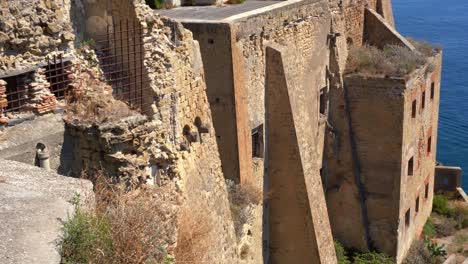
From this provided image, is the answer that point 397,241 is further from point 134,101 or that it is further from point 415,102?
point 134,101

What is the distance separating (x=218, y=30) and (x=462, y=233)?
11554 millimetres

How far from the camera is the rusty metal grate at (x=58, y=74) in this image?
280 inches

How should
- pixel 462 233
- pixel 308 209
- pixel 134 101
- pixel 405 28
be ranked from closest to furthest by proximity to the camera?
pixel 134 101 < pixel 308 209 < pixel 462 233 < pixel 405 28

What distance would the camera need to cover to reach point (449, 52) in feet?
145

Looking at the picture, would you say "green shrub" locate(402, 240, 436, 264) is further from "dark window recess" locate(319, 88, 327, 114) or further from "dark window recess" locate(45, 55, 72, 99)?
"dark window recess" locate(45, 55, 72, 99)

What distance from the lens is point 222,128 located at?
11320 millimetres

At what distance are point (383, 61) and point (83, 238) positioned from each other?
1261 cm

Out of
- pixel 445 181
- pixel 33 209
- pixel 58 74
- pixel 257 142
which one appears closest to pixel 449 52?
pixel 445 181

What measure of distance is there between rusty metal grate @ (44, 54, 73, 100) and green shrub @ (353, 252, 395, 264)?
10.2m

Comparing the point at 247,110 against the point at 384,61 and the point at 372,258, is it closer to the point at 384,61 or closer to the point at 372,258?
the point at 384,61

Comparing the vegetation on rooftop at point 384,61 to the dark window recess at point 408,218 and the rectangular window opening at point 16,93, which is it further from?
the rectangular window opening at point 16,93

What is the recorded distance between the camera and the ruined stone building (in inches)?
275

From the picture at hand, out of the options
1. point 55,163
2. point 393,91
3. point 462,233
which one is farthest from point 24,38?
point 462,233

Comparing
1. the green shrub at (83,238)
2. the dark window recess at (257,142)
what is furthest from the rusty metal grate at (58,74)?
the dark window recess at (257,142)
